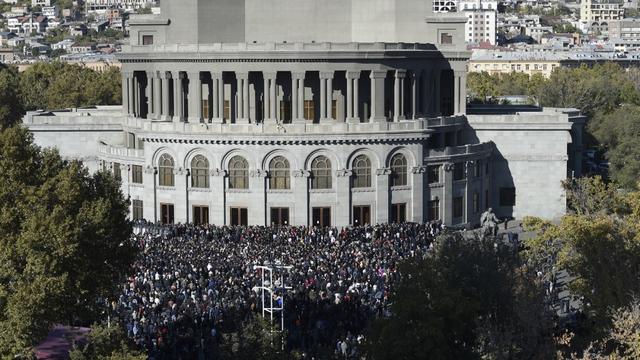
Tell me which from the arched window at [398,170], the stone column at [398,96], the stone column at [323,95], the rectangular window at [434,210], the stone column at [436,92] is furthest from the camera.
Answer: the stone column at [436,92]

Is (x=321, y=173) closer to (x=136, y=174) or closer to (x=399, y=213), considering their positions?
(x=399, y=213)

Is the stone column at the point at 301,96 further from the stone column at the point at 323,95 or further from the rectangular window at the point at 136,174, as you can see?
the rectangular window at the point at 136,174

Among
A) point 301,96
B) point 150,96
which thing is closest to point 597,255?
point 301,96

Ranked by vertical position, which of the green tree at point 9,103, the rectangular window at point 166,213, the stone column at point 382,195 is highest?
the green tree at point 9,103

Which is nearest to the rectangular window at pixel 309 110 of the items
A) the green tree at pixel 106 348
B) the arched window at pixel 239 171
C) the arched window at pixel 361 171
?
the arched window at pixel 361 171

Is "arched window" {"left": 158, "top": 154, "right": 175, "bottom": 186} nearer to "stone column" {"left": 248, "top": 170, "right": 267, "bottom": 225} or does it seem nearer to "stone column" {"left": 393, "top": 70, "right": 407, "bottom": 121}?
"stone column" {"left": 248, "top": 170, "right": 267, "bottom": 225}

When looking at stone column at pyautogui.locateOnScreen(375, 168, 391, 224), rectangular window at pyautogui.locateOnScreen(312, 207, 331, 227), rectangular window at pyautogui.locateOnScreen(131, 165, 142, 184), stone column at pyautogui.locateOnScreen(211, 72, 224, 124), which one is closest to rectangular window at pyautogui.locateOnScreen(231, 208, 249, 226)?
rectangular window at pyautogui.locateOnScreen(312, 207, 331, 227)
